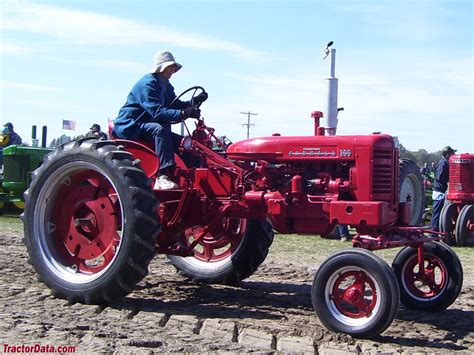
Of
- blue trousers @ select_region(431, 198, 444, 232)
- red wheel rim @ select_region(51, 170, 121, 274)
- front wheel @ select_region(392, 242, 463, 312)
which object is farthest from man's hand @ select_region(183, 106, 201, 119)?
blue trousers @ select_region(431, 198, 444, 232)

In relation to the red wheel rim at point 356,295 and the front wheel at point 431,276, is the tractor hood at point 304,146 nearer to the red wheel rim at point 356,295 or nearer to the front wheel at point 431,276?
the front wheel at point 431,276

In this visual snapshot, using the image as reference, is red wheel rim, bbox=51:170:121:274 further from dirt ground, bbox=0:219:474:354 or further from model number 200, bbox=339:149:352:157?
model number 200, bbox=339:149:352:157

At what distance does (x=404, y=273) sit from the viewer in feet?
18.4

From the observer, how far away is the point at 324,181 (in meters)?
5.41

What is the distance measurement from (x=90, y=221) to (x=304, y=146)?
182 cm

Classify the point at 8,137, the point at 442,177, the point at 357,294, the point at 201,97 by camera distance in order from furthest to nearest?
1. the point at 8,137
2. the point at 442,177
3. the point at 201,97
4. the point at 357,294

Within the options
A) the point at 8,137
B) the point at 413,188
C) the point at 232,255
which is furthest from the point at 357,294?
the point at 8,137

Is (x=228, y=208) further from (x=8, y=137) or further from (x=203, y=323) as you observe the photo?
(x=8, y=137)

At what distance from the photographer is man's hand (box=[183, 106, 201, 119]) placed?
5681 mm

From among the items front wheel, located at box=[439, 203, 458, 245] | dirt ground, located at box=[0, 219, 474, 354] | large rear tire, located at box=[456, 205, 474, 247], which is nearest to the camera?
dirt ground, located at box=[0, 219, 474, 354]

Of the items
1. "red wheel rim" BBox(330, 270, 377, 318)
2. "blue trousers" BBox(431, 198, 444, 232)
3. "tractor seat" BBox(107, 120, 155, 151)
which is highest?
"tractor seat" BBox(107, 120, 155, 151)

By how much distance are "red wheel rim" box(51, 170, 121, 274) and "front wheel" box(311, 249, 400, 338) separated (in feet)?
5.66

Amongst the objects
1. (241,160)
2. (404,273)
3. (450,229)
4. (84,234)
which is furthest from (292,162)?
(450,229)

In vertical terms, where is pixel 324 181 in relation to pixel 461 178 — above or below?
below
